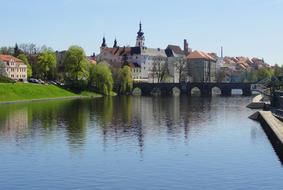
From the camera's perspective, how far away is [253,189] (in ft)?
81.8

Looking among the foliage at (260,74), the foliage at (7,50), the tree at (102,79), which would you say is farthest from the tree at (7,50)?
the foliage at (260,74)

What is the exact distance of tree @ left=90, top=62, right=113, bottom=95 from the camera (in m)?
124

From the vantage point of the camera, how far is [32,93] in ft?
344

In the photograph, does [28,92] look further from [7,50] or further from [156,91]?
[7,50]

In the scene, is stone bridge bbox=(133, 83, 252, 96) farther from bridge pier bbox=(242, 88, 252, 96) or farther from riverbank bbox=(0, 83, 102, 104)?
riverbank bbox=(0, 83, 102, 104)

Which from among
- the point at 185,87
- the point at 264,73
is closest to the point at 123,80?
the point at 185,87

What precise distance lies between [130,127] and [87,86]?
76.8 m

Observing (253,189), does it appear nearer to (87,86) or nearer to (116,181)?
(116,181)

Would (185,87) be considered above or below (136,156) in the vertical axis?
above

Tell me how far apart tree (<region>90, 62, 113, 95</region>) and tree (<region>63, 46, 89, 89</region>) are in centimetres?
227

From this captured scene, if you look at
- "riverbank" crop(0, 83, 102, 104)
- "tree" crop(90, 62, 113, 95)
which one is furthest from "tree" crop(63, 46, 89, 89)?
"riverbank" crop(0, 83, 102, 104)

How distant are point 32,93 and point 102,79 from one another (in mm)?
23623

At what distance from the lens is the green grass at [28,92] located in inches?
3786

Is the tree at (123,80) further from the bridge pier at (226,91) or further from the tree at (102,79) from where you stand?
the bridge pier at (226,91)
